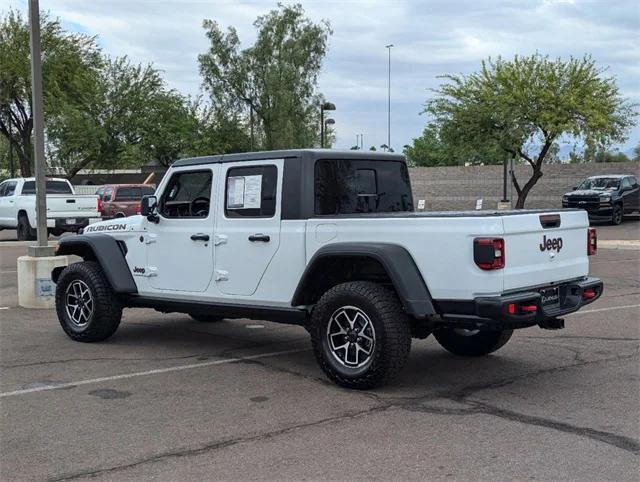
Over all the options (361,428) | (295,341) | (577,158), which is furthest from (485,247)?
(577,158)

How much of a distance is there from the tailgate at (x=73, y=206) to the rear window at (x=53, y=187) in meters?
2.19

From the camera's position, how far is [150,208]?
791cm

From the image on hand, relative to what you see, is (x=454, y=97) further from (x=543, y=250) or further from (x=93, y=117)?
(x=543, y=250)

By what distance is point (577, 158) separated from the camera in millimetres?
73812

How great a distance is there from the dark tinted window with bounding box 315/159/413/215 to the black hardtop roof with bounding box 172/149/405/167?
0.05m

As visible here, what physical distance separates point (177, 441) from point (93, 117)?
143 ft

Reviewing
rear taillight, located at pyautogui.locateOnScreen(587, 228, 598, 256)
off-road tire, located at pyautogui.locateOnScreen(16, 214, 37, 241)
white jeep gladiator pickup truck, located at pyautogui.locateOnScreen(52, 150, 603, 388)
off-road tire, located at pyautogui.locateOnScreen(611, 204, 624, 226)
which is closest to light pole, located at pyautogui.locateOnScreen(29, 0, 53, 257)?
white jeep gladiator pickup truck, located at pyautogui.locateOnScreen(52, 150, 603, 388)

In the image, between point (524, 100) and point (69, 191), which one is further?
point (524, 100)

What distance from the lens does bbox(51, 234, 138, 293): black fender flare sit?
26.5ft

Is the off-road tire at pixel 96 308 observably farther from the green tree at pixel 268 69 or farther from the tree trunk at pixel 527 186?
the green tree at pixel 268 69

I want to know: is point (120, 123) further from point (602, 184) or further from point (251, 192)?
point (251, 192)

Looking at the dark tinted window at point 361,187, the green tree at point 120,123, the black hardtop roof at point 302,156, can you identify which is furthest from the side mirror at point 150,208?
the green tree at point 120,123

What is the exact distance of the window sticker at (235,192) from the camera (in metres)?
7.23

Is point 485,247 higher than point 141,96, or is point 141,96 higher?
point 141,96
